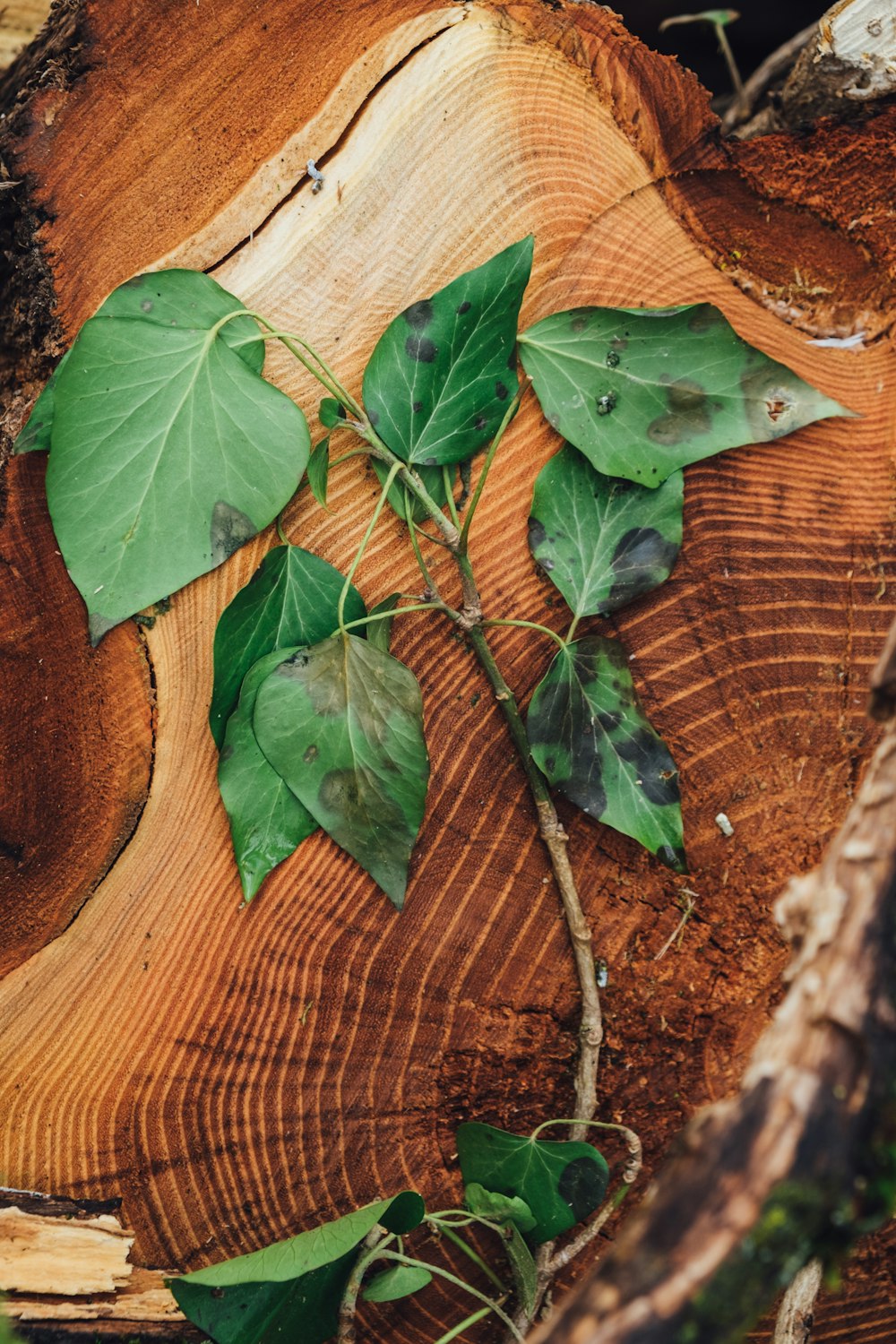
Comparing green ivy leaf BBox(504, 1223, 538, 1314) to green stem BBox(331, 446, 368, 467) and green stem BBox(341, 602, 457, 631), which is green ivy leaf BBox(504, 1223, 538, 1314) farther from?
green stem BBox(331, 446, 368, 467)

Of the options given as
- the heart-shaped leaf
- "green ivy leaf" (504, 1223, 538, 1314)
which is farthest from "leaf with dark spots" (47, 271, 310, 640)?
"green ivy leaf" (504, 1223, 538, 1314)

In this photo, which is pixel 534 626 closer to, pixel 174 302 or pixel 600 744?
pixel 600 744

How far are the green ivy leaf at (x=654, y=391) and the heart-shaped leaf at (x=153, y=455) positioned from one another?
245 millimetres

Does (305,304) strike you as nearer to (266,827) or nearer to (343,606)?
(343,606)

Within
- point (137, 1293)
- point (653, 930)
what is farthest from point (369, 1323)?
point (653, 930)

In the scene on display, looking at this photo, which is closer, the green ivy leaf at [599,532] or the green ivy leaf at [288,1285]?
the green ivy leaf at [288,1285]

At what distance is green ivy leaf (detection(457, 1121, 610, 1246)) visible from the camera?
33.7 inches

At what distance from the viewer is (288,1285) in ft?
2.71

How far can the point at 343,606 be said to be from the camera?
0.86 meters

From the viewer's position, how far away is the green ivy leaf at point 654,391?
0.89 m

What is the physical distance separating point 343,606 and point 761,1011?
547 millimetres

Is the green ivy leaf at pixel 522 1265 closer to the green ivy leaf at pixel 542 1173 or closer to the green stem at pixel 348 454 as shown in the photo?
the green ivy leaf at pixel 542 1173

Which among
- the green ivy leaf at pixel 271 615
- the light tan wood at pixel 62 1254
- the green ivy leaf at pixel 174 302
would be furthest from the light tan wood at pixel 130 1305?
the green ivy leaf at pixel 174 302

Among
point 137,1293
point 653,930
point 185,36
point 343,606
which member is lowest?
point 653,930
